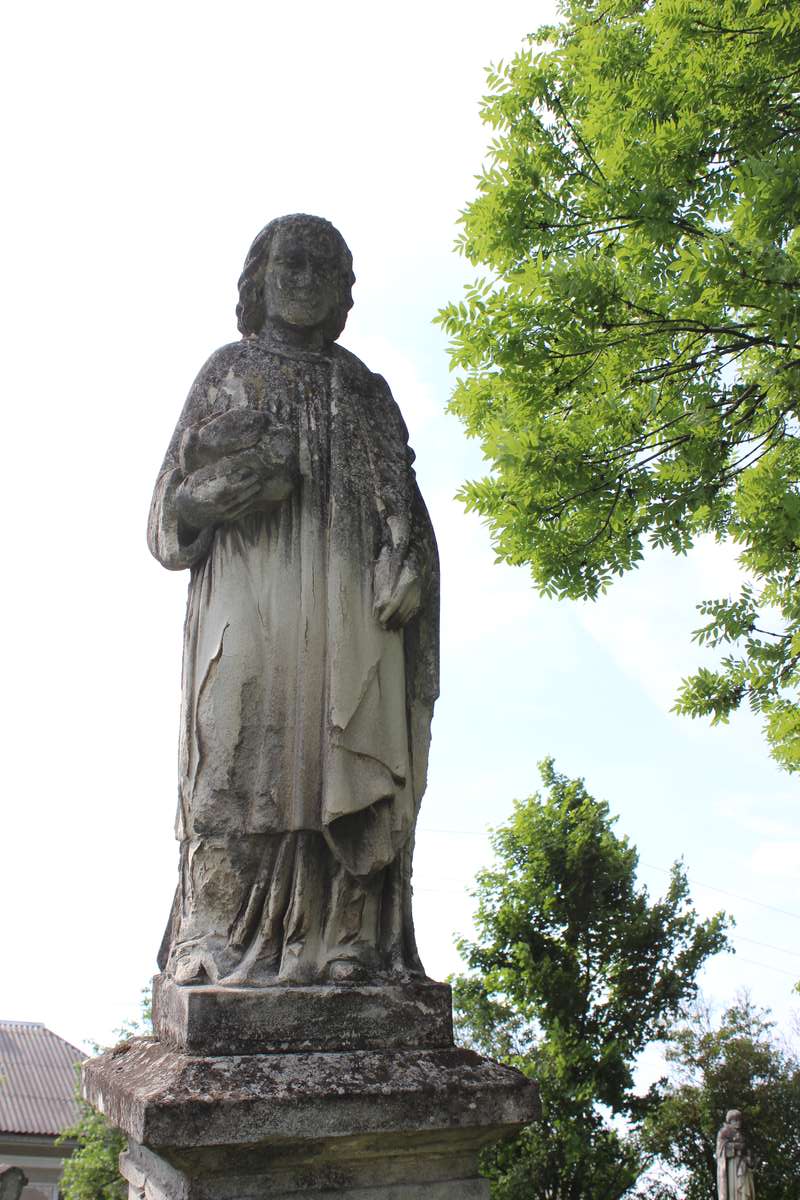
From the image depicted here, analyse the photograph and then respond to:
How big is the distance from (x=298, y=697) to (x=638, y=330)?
16.5 ft

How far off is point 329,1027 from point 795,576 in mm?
6393

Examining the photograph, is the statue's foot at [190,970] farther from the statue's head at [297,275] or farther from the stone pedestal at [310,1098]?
the statue's head at [297,275]

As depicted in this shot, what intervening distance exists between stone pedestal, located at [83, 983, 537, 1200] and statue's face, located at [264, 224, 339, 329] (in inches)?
105

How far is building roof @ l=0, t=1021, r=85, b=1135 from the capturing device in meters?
32.2

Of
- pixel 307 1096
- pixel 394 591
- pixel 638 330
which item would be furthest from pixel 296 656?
pixel 638 330

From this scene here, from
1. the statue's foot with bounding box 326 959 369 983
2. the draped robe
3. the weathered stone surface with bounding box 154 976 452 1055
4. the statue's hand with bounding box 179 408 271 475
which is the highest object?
the statue's hand with bounding box 179 408 271 475

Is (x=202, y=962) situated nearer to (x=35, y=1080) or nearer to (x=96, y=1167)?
(x=96, y=1167)

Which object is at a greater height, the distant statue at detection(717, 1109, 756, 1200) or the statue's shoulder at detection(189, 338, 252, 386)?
the statue's shoulder at detection(189, 338, 252, 386)

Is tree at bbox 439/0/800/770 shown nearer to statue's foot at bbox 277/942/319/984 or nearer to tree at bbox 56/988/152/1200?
statue's foot at bbox 277/942/319/984

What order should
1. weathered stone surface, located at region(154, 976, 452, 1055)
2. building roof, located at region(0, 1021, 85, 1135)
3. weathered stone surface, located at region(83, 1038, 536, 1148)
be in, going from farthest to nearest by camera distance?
building roof, located at region(0, 1021, 85, 1135)
weathered stone surface, located at region(154, 976, 452, 1055)
weathered stone surface, located at region(83, 1038, 536, 1148)

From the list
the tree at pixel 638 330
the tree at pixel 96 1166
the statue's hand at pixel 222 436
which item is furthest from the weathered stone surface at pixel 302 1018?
the tree at pixel 96 1166

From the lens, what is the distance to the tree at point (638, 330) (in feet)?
24.1

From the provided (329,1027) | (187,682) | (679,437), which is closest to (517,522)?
A: (679,437)

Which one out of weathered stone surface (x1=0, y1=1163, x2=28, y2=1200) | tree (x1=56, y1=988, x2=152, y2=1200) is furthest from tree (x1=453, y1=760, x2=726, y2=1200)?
weathered stone surface (x1=0, y1=1163, x2=28, y2=1200)
